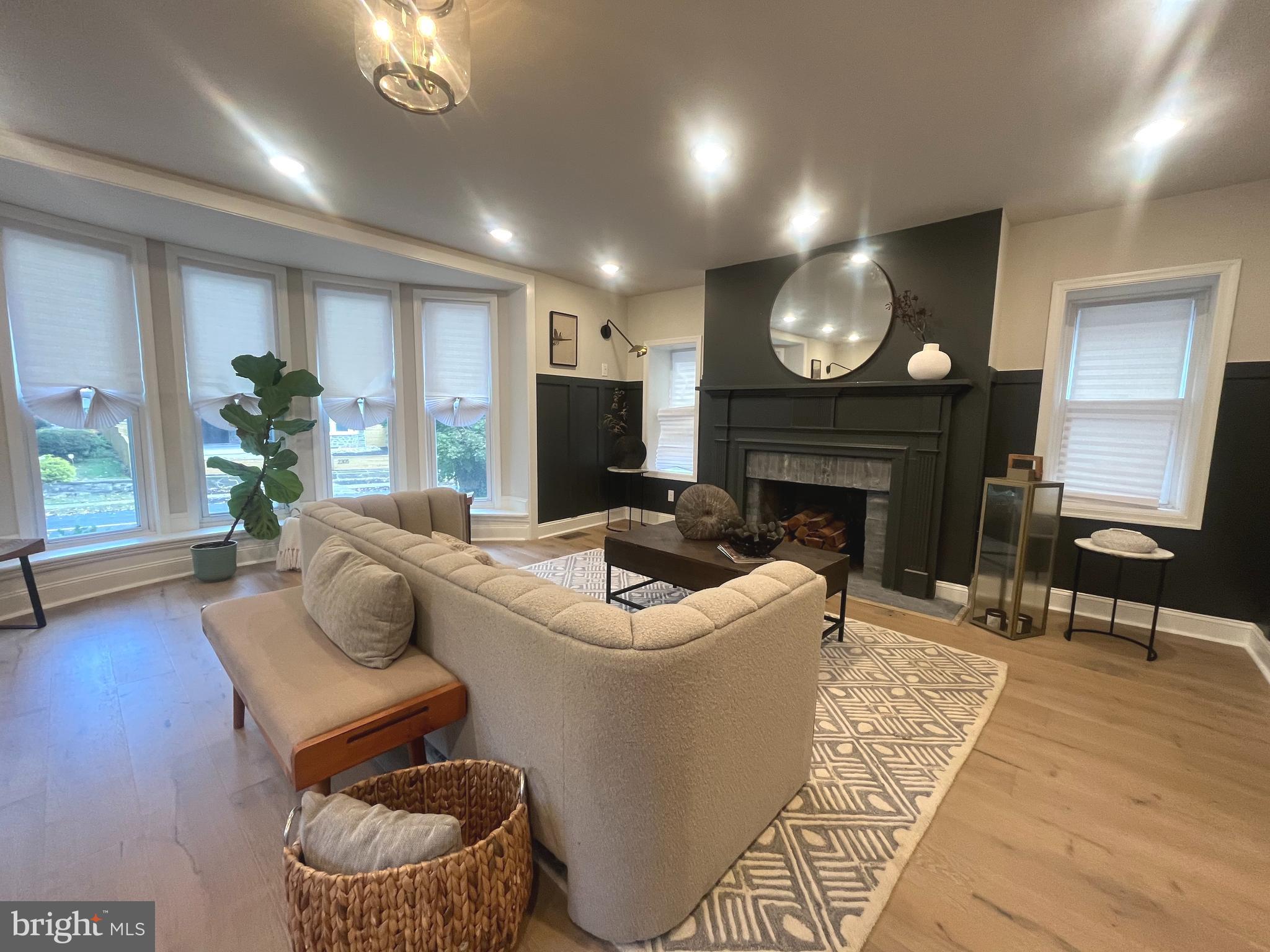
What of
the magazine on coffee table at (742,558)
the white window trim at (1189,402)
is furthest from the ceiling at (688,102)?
the magazine on coffee table at (742,558)

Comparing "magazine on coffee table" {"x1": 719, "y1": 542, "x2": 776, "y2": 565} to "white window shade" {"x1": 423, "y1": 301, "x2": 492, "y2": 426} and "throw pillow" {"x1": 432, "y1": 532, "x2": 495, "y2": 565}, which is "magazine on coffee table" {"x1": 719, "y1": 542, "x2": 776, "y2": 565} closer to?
"throw pillow" {"x1": 432, "y1": 532, "x2": 495, "y2": 565}

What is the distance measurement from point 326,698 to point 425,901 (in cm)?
62

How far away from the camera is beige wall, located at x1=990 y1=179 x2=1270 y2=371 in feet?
8.52

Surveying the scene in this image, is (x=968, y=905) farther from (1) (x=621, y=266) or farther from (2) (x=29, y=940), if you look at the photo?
(1) (x=621, y=266)

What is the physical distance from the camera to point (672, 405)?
17.4ft

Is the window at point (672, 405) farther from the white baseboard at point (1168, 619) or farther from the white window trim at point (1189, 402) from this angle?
the white window trim at point (1189, 402)

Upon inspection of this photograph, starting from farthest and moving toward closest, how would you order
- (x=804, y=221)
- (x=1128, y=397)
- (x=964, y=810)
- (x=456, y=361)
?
(x=456, y=361) → (x=804, y=221) → (x=1128, y=397) → (x=964, y=810)

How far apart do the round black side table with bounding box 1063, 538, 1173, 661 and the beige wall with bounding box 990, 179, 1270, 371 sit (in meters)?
1.22

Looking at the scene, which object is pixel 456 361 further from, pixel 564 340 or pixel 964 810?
pixel 964 810

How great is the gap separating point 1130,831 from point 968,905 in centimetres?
71

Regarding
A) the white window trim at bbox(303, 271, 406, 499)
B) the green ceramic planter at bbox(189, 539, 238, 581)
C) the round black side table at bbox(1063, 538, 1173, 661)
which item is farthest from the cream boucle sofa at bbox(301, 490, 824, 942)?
the white window trim at bbox(303, 271, 406, 499)

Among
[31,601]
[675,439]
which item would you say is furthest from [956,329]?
[31,601]

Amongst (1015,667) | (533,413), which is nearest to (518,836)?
(1015,667)

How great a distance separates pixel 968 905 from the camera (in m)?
1.27
